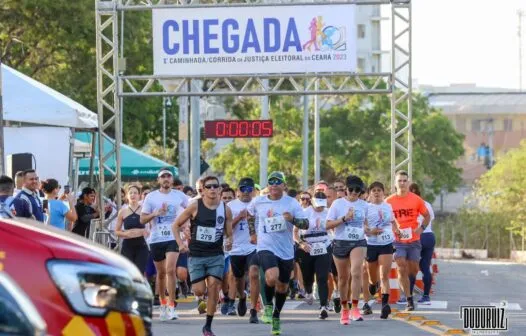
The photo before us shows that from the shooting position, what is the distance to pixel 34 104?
22.8 m

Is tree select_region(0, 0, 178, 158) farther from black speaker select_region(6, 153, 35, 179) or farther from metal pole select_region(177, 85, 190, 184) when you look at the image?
black speaker select_region(6, 153, 35, 179)

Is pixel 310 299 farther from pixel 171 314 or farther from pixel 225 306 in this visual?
pixel 171 314

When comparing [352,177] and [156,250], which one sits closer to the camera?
[352,177]

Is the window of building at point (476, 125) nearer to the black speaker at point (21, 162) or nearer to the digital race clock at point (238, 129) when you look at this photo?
the digital race clock at point (238, 129)

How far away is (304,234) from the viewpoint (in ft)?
61.7

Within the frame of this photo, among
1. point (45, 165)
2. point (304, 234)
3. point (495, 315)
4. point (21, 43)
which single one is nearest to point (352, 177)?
point (304, 234)

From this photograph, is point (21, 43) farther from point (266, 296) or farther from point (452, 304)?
point (266, 296)

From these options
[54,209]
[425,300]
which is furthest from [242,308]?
[425,300]

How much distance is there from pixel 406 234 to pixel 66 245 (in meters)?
13.6

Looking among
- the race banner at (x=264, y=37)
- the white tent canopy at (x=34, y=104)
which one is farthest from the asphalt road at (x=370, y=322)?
the race banner at (x=264, y=37)

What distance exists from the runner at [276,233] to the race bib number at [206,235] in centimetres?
73

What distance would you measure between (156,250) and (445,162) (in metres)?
58.8

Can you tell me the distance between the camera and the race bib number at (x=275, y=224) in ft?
51.7

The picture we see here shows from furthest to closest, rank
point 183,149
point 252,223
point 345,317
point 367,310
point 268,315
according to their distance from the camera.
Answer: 1. point 183,149
2. point 367,310
3. point 345,317
4. point 268,315
5. point 252,223
